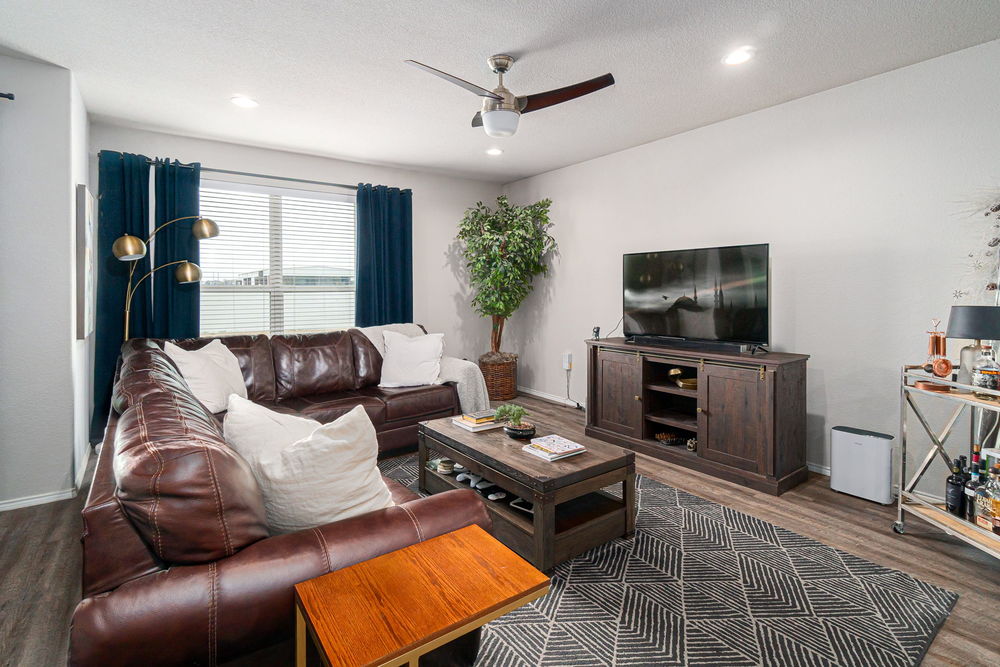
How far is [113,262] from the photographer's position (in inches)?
150

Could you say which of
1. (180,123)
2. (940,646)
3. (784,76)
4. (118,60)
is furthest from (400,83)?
(940,646)

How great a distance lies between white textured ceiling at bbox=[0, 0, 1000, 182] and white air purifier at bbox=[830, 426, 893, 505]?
7.14ft

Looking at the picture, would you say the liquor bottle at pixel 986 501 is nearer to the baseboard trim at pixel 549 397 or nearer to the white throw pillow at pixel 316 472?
the white throw pillow at pixel 316 472

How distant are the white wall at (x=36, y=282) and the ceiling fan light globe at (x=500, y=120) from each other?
2497 mm

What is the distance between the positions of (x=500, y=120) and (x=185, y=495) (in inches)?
84.8

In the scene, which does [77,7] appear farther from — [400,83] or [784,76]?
[784,76]

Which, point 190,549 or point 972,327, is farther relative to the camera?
point 972,327

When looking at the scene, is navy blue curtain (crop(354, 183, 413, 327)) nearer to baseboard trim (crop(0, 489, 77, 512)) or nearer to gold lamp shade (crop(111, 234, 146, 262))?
gold lamp shade (crop(111, 234, 146, 262))

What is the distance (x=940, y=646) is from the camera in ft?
5.76

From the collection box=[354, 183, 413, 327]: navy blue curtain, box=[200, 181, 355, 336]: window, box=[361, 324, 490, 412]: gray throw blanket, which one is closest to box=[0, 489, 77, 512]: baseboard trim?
box=[200, 181, 355, 336]: window

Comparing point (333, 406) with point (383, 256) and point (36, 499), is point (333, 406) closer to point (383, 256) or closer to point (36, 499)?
point (36, 499)

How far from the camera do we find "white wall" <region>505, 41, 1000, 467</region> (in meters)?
2.78

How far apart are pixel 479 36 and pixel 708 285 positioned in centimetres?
227

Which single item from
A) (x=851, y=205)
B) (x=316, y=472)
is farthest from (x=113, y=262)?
(x=851, y=205)
